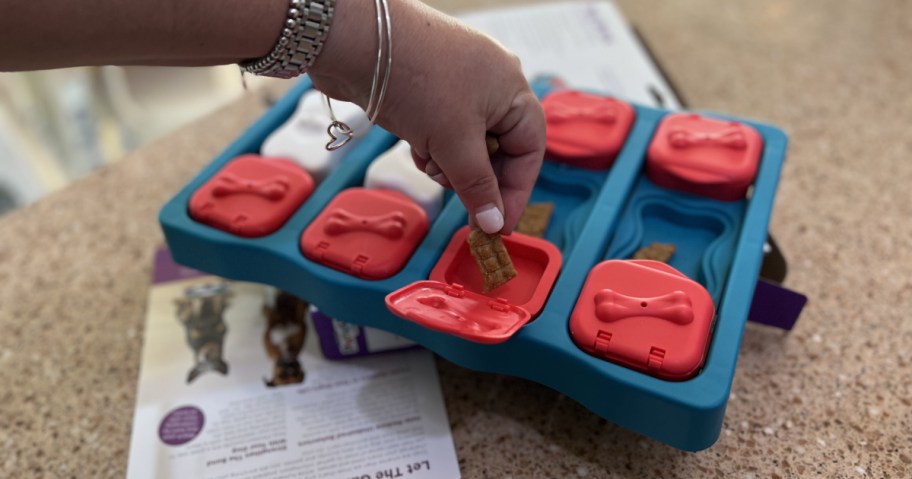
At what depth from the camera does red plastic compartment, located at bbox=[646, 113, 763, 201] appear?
1.88 ft

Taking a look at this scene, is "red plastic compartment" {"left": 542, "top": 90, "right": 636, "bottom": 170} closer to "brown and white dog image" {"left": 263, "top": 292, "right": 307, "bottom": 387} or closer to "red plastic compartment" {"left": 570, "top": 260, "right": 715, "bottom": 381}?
"red plastic compartment" {"left": 570, "top": 260, "right": 715, "bottom": 381}

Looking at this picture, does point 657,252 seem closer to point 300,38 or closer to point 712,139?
point 712,139

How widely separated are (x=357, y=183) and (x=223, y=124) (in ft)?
1.11

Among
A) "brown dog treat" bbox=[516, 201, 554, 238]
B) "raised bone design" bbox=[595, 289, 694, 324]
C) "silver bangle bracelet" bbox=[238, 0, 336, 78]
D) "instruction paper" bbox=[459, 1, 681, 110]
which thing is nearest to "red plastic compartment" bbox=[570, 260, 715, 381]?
"raised bone design" bbox=[595, 289, 694, 324]

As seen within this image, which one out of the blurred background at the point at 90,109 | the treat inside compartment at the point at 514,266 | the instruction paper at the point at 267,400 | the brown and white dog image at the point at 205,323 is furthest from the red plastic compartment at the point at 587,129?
the blurred background at the point at 90,109

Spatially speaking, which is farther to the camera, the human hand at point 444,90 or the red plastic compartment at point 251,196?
the red plastic compartment at point 251,196

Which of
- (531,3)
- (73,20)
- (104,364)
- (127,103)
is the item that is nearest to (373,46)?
(73,20)

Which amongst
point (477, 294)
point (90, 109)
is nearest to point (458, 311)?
point (477, 294)

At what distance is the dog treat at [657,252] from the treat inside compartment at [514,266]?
0.08 m

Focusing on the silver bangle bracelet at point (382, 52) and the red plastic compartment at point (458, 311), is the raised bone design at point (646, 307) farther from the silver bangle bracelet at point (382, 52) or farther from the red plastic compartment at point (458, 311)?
the silver bangle bracelet at point (382, 52)

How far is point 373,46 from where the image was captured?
39cm

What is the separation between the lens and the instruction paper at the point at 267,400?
51 centimetres

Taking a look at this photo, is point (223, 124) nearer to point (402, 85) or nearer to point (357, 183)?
point (357, 183)

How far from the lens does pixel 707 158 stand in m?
0.59
